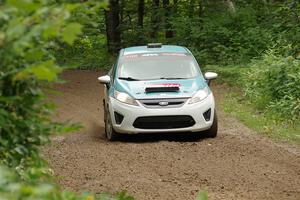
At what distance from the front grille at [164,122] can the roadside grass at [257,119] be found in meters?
1.63

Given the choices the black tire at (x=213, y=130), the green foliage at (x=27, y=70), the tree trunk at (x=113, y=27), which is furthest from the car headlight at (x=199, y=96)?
the tree trunk at (x=113, y=27)

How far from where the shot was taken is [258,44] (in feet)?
69.9

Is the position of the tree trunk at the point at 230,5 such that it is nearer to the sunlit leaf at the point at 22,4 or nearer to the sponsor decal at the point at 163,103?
the sponsor decal at the point at 163,103

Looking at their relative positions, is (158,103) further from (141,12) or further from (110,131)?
(141,12)

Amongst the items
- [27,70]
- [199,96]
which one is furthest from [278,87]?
[27,70]

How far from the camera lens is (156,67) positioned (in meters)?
12.1

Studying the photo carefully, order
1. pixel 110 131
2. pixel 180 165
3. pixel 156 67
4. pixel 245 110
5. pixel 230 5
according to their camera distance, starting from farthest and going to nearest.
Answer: pixel 230 5 < pixel 245 110 < pixel 156 67 < pixel 110 131 < pixel 180 165

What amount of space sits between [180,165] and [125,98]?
2359mm

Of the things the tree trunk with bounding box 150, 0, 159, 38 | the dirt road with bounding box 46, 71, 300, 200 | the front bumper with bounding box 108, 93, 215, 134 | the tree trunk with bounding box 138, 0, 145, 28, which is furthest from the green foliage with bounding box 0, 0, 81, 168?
the tree trunk with bounding box 138, 0, 145, 28

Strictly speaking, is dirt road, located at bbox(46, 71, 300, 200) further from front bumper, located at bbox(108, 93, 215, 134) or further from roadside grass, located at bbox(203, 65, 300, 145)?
roadside grass, located at bbox(203, 65, 300, 145)

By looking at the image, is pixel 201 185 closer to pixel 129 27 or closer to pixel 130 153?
pixel 130 153

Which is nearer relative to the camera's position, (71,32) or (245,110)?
(71,32)

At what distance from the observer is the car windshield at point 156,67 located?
1188 centimetres

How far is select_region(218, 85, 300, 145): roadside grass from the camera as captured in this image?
451 inches
